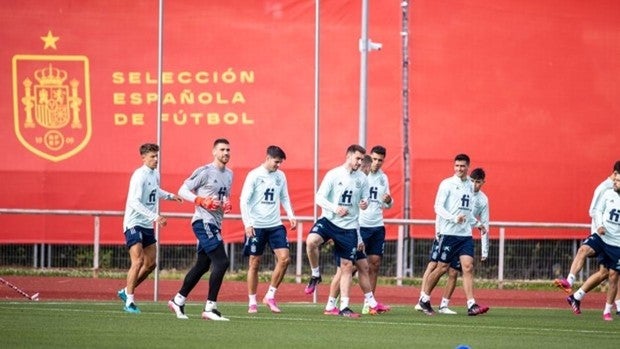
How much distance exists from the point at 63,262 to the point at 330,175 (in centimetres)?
1170

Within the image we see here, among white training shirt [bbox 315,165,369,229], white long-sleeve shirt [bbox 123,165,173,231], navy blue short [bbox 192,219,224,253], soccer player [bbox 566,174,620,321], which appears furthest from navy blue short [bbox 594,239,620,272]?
white long-sleeve shirt [bbox 123,165,173,231]

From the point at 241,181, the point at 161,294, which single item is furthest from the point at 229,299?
the point at 241,181

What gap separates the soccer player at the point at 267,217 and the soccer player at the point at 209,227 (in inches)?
51.9

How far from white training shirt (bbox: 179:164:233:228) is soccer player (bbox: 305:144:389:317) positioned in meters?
1.46

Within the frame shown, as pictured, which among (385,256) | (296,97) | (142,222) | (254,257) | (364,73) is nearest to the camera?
(142,222)

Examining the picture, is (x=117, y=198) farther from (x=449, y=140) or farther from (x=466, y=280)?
(x=466, y=280)

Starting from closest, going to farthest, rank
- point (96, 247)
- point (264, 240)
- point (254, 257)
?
point (254, 257) < point (264, 240) < point (96, 247)

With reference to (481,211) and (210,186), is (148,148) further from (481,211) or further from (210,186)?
(481,211)

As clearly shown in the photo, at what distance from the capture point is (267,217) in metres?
21.9

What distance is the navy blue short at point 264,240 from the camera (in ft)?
71.5

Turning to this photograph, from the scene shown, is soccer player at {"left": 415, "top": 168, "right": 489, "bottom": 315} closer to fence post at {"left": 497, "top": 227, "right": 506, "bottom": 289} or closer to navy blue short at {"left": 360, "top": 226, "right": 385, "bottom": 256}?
navy blue short at {"left": 360, "top": 226, "right": 385, "bottom": 256}

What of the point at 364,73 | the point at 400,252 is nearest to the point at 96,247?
the point at 400,252

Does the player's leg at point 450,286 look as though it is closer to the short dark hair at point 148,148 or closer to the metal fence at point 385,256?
the short dark hair at point 148,148

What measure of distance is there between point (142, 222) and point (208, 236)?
2.01 meters
